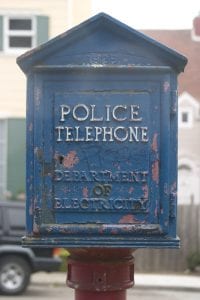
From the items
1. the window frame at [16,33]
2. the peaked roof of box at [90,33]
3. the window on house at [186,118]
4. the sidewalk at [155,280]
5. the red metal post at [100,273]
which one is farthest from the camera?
the window on house at [186,118]

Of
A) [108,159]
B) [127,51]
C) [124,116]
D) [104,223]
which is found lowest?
[104,223]

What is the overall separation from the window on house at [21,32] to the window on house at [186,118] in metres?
8.71

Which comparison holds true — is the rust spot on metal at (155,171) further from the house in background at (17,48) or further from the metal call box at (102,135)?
the house in background at (17,48)

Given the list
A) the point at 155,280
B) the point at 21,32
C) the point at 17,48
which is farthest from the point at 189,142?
the point at 155,280

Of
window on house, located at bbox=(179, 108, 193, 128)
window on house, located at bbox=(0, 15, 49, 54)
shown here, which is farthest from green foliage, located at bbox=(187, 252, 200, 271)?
window on house, located at bbox=(179, 108, 193, 128)

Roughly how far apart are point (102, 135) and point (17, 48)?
12.2 meters

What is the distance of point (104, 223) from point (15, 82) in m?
12.3

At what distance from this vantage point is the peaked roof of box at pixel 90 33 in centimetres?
309

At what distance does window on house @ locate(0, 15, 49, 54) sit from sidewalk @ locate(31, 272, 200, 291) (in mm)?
4980

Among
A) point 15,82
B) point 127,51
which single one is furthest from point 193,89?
point 127,51

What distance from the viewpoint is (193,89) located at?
794 inches

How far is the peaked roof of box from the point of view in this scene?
3086mm

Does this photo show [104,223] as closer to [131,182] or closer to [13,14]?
[131,182]

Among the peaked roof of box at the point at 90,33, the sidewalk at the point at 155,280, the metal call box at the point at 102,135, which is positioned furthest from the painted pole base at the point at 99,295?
the sidewalk at the point at 155,280
